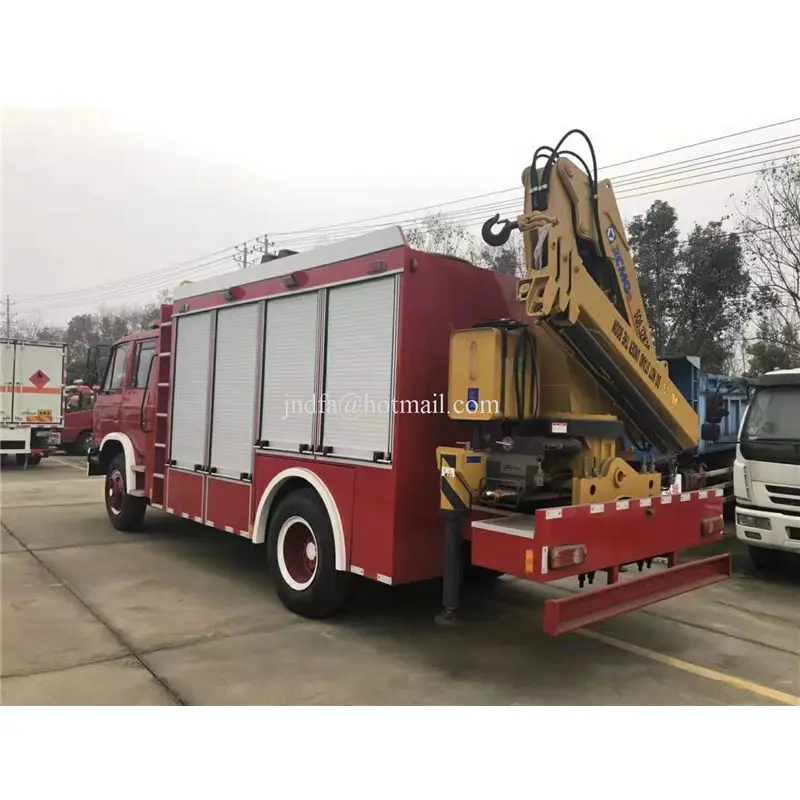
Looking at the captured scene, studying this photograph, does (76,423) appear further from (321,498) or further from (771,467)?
(771,467)

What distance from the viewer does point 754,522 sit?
727 centimetres

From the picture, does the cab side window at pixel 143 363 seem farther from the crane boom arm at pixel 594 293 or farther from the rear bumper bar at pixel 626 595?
the rear bumper bar at pixel 626 595

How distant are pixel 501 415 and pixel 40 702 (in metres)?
3.24

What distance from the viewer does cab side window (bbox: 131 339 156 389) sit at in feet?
27.2

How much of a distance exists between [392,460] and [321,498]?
2.94ft

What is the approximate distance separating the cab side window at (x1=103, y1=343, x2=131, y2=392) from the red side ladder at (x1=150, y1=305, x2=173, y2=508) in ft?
3.73

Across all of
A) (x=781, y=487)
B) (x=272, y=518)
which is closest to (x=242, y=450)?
(x=272, y=518)

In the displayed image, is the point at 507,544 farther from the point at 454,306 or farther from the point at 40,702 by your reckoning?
the point at 40,702

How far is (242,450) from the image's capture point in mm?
6309

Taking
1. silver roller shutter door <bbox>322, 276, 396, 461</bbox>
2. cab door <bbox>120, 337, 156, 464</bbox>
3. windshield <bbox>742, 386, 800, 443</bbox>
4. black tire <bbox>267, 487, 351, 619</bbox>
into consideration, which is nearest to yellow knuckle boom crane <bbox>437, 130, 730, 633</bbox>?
silver roller shutter door <bbox>322, 276, 396, 461</bbox>

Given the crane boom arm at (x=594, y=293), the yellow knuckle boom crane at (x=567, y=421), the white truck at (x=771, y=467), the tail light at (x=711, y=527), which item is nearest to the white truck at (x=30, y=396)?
the yellow knuckle boom crane at (x=567, y=421)

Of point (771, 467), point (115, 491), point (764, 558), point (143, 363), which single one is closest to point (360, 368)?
point (143, 363)

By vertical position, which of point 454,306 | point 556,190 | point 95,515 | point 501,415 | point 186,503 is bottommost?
point 95,515

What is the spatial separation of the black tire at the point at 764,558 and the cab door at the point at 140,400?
23.7 ft
